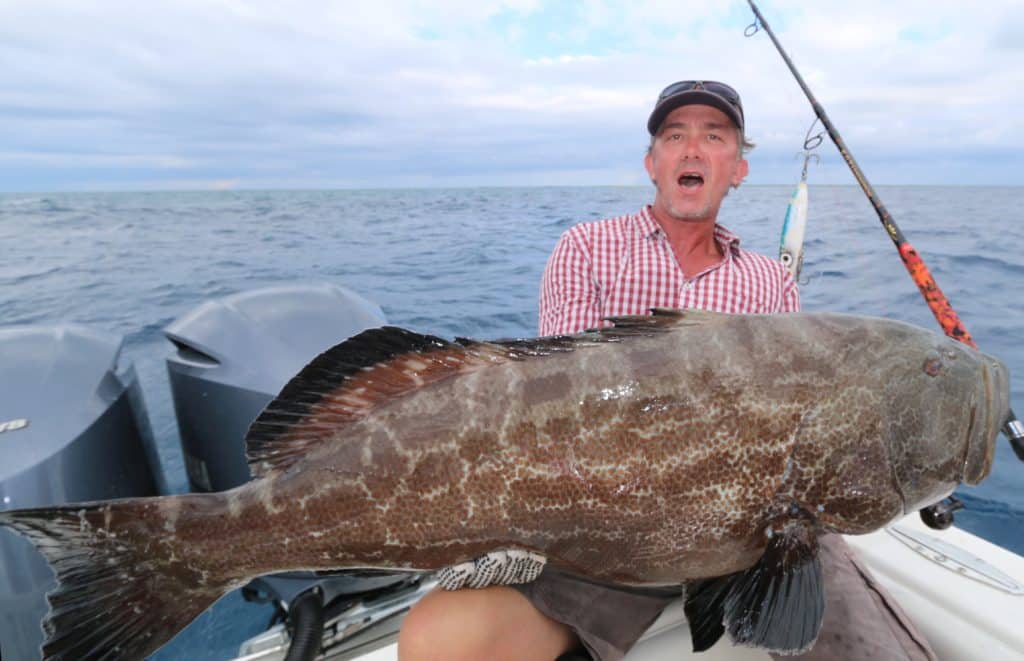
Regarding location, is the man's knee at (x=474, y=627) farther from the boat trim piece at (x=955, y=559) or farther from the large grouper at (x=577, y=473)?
the boat trim piece at (x=955, y=559)

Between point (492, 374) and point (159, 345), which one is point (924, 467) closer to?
point (492, 374)

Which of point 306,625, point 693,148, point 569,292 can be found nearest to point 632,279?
point 569,292

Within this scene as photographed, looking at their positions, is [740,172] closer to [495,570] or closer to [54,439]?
[495,570]

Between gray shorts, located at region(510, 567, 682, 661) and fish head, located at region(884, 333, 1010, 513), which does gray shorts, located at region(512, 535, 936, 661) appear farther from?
Result: fish head, located at region(884, 333, 1010, 513)

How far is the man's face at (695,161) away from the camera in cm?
317

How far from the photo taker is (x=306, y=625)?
105 inches

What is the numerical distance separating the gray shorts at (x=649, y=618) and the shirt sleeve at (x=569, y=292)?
1.15 m

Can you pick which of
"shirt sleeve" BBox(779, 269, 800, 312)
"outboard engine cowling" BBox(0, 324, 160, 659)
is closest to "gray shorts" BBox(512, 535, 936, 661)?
"shirt sleeve" BBox(779, 269, 800, 312)

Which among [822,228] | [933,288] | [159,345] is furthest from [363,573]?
[822,228]

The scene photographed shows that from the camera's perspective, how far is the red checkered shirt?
3.10m

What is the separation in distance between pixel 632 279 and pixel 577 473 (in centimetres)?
161

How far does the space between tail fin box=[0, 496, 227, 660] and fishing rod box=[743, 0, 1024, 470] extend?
306cm

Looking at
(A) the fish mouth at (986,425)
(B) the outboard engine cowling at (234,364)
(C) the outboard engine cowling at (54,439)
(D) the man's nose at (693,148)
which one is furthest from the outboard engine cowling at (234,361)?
(A) the fish mouth at (986,425)

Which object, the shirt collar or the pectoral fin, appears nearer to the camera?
the pectoral fin
